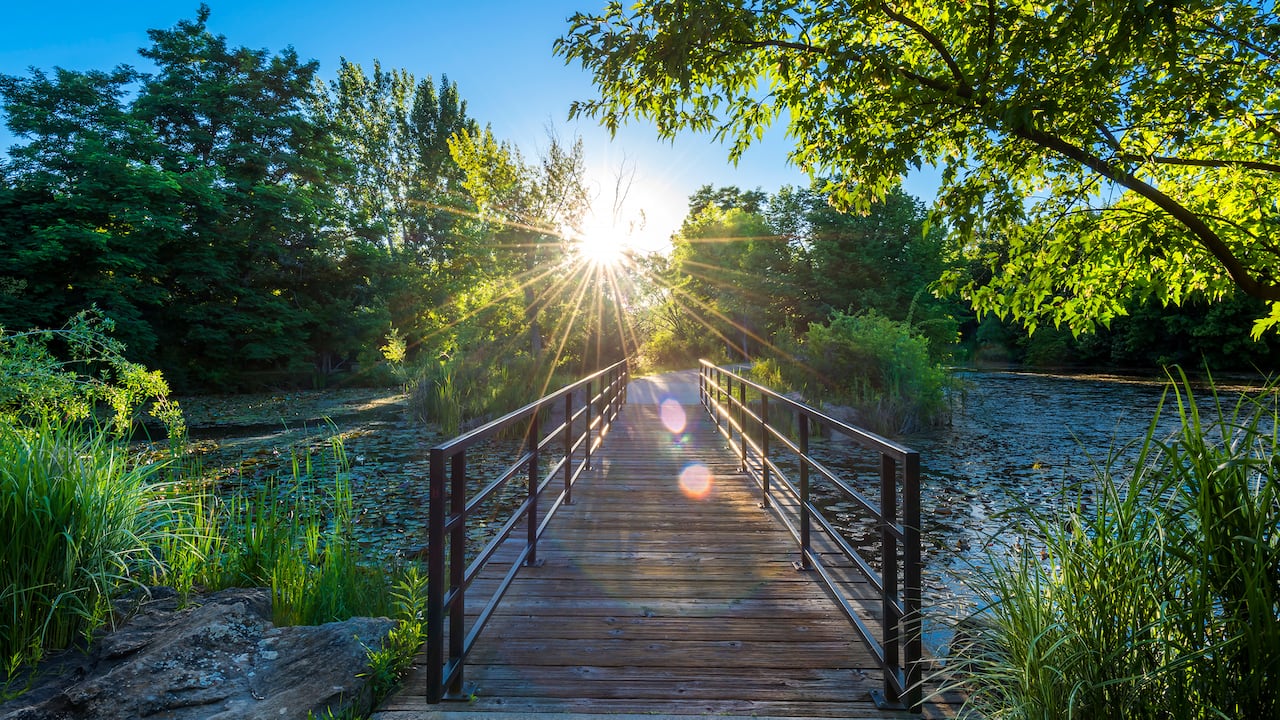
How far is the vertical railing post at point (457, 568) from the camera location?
2.26 m

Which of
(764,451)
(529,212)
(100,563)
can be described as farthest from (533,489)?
(529,212)

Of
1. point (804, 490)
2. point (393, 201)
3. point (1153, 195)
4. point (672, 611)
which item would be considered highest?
point (393, 201)

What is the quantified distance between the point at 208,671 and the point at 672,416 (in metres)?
9.22

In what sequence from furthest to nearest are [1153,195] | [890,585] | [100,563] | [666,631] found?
1. [1153,195]
2. [100,563]
3. [666,631]
4. [890,585]

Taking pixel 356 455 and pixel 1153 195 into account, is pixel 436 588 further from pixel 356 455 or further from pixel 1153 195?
pixel 356 455

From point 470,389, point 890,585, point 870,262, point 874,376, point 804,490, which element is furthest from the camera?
point 870,262

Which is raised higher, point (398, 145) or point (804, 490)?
point (398, 145)

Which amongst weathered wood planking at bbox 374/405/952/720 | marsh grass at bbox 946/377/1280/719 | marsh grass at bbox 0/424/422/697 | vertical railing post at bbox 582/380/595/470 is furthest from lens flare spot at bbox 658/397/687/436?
marsh grass at bbox 946/377/1280/719

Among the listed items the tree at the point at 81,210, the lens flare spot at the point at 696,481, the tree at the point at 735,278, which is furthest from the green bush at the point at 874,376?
the tree at the point at 81,210

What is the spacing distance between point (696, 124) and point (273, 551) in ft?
15.2

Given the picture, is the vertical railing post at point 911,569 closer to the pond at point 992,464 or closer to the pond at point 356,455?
the pond at point 992,464

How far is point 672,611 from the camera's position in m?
3.12

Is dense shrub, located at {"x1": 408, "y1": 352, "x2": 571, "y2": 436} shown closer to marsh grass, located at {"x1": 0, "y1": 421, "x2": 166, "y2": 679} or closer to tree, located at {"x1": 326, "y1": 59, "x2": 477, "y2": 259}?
marsh grass, located at {"x1": 0, "y1": 421, "x2": 166, "y2": 679}

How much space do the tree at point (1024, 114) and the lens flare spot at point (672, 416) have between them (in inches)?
203
